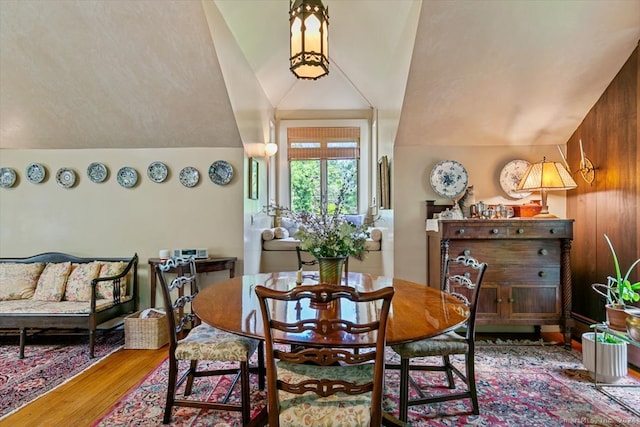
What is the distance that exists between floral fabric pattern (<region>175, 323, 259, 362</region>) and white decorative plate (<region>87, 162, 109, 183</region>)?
8.35 ft

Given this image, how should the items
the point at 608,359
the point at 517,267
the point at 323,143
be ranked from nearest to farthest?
the point at 608,359
the point at 517,267
the point at 323,143

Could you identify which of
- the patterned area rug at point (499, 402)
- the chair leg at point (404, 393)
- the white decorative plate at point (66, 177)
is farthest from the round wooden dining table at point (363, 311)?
the white decorative plate at point (66, 177)

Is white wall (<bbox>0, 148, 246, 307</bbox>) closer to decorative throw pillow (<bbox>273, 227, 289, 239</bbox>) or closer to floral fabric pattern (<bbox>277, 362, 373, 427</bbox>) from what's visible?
decorative throw pillow (<bbox>273, 227, 289, 239</bbox>)

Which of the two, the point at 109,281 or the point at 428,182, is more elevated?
the point at 428,182

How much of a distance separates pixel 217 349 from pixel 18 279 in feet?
9.20

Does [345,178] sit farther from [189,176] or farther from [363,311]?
[363,311]

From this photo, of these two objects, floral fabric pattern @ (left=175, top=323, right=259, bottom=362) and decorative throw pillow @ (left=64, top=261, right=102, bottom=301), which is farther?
decorative throw pillow @ (left=64, top=261, right=102, bottom=301)

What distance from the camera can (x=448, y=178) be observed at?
3.58 metres

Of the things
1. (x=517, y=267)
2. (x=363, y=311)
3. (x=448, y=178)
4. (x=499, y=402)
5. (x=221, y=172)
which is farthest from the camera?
(x=221, y=172)

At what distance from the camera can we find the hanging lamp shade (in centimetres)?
193

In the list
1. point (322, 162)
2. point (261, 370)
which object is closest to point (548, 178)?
point (261, 370)

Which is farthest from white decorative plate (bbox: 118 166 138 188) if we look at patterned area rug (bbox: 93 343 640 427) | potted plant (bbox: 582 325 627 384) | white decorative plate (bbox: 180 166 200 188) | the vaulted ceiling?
potted plant (bbox: 582 325 627 384)

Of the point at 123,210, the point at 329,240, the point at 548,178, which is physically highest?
the point at 548,178

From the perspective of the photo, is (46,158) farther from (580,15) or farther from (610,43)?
(610,43)
